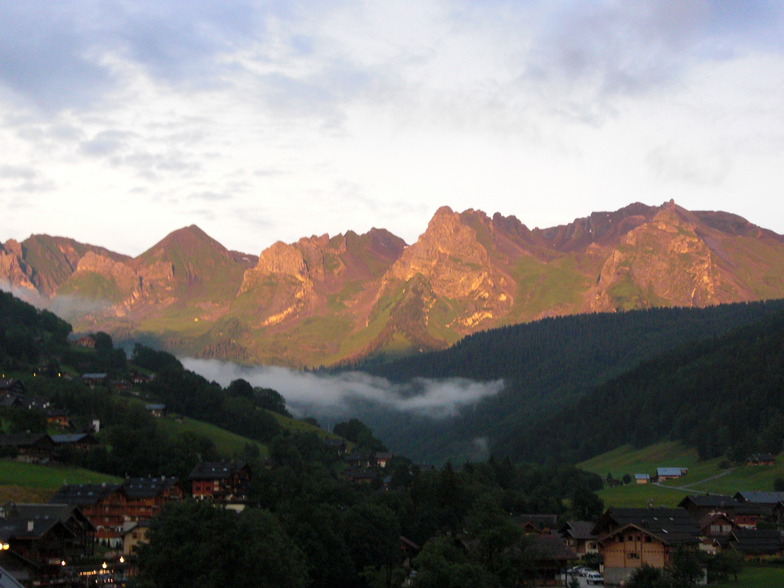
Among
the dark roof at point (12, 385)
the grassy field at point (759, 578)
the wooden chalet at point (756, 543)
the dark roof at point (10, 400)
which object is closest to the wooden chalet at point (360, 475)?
the dark roof at point (10, 400)

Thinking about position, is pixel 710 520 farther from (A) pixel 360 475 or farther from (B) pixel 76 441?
(B) pixel 76 441

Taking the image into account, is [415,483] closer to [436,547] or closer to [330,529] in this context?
[330,529]

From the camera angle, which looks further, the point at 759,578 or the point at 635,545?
the point at 635,545

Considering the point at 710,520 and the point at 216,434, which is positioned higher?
the point at 216,434

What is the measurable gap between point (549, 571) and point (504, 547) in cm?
858

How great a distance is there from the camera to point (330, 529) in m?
95.9

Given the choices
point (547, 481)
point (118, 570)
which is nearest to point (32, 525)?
point (118, 570)

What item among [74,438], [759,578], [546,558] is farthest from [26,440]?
[759,578]

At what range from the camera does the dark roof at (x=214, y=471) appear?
138750 mm

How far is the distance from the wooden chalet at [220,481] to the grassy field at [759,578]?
2329 inches

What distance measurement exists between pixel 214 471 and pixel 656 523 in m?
56.9

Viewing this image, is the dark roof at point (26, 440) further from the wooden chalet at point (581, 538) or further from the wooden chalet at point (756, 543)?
the wooden chalet at point (756, 543)

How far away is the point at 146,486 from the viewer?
126m

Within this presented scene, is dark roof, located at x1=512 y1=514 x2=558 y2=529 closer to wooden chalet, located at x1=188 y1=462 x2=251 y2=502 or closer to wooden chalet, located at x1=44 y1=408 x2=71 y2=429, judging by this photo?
wooden chalet, located at x1=188 y1=462 x2=251 y2=502
